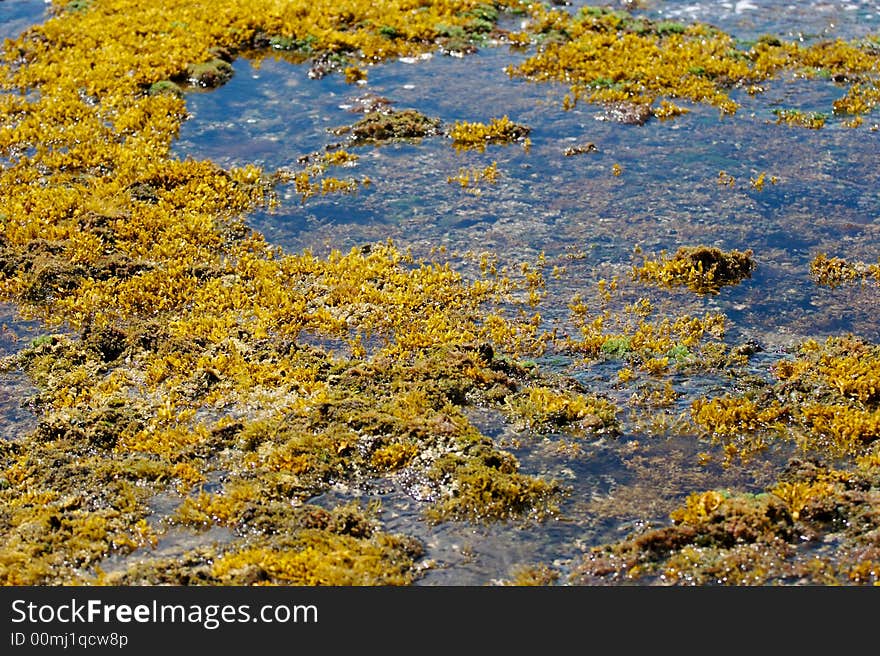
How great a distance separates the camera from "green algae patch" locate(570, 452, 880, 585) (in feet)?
41.9

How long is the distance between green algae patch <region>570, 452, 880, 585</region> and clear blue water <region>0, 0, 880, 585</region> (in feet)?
1.62

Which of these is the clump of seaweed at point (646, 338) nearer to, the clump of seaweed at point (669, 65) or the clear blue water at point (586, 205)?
the clear blue water at point (586, 205)


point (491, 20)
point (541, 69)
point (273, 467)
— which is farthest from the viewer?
point (491, 20)

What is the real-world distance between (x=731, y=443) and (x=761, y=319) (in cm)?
377

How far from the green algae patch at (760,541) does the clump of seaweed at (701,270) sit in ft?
18.9

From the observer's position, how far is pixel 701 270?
64.0ft

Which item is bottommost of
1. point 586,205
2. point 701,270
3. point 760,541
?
point 760,541

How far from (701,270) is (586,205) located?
3.66 metres

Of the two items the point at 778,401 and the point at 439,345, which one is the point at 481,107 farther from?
the point at 778,401

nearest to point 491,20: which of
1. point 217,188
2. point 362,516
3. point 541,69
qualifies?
point 541,69

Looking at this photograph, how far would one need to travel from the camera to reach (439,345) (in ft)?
58.2

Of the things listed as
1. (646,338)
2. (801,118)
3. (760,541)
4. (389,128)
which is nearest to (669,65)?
(801,118)

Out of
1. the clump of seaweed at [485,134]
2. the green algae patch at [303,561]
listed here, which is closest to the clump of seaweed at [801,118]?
the clump of seaweed at [485,134]

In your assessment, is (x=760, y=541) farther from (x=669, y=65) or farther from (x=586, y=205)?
(x=669, y=65)
